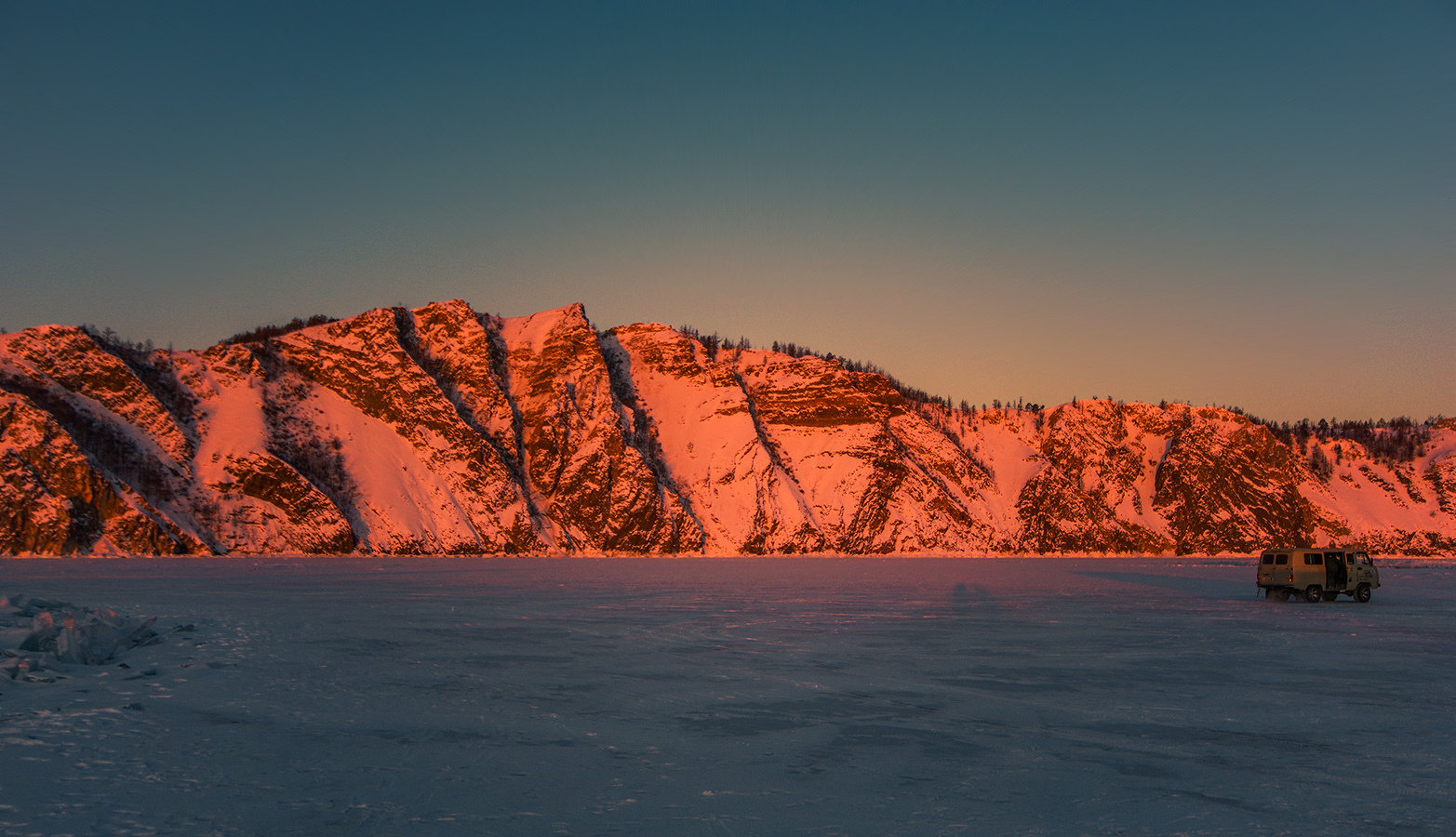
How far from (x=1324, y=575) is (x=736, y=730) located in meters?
38.9

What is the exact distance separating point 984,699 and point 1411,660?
1289 cm

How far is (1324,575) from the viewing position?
41.3 metres

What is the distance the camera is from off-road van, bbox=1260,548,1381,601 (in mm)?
41250

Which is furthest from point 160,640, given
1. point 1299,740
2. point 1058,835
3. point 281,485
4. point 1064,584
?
point 281,485

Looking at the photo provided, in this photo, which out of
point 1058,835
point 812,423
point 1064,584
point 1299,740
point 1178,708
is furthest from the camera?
point 812,423

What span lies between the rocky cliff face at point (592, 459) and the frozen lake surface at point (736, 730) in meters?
78.0

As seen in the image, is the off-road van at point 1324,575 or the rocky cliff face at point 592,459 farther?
the rocky cliff face at point 592,459

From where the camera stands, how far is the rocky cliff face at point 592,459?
95562 millimetres

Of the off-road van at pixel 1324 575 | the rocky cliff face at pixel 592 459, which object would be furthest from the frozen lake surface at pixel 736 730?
the rocky cliff face at pixel 592 459

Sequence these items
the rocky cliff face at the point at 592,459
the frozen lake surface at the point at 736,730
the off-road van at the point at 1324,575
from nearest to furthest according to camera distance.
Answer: the frozen lake surface at the point at 736,730
the off-road van at the point at 1324,575
the rocky cliff face at the point at 592,459

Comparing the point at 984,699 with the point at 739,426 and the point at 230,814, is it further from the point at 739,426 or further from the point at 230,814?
the point at 739,426

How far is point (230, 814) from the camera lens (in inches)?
355

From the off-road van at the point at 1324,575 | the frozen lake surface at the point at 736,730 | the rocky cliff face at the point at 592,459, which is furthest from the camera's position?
the rocky cliff face at the point at 592,459

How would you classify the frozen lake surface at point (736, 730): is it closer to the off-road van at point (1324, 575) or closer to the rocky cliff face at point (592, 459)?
the off-road van at point (1324, 575)
